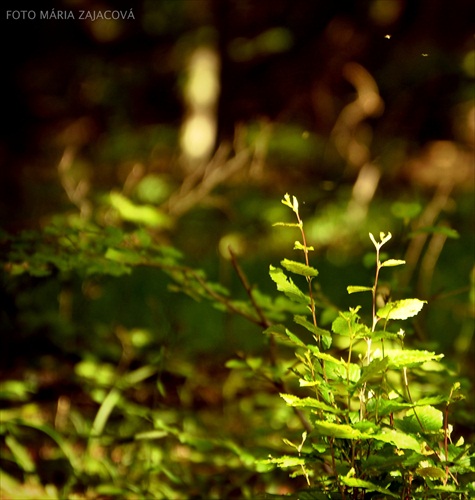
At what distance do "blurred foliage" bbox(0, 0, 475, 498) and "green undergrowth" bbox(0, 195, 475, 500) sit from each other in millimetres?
16

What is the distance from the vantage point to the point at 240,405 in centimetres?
252

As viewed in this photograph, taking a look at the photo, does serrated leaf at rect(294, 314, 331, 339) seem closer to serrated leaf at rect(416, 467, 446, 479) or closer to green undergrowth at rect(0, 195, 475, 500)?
green undergrowth at rect(0, 195, 475, 500)

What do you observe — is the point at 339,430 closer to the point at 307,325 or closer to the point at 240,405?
the point at 307,325

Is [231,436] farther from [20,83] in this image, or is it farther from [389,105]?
[20,83]

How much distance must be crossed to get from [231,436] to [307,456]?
1.22 m

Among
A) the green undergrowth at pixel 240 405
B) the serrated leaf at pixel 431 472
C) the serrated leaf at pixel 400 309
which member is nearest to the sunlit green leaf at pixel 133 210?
the green undergrowth at pixel 240 405

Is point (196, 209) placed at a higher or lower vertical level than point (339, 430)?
lower

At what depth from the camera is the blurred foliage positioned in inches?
68.7

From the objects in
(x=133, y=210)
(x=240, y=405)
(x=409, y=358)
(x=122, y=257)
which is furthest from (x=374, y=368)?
(x=240, y=405)

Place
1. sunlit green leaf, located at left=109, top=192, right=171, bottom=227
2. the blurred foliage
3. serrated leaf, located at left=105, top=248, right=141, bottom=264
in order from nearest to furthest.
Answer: serrated leaf, located at left=105, top=248, right=141, bottom=264, the blurred foliage, sunlit green leaf, located at left=109, top=192, right=171, bottom=227

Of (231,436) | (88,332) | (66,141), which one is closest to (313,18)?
(66,141)

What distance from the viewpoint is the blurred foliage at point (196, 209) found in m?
1.75

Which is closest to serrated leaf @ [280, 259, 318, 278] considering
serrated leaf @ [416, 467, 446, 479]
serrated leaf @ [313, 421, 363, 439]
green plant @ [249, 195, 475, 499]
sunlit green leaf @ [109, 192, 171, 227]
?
green plant @ [249, 195, 475, 499]

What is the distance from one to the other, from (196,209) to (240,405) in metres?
5.07
